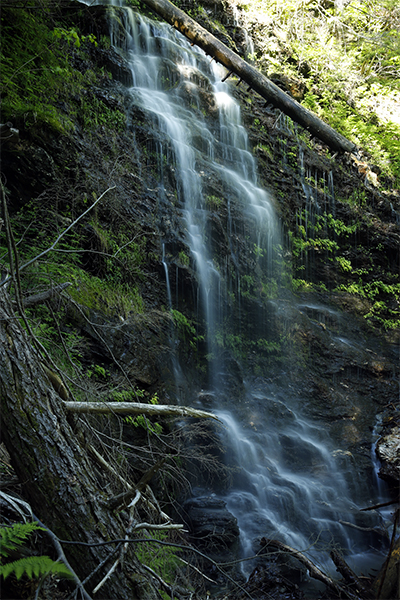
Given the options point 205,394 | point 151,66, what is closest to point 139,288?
point 205,394

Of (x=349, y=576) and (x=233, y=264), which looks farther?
(x=233, y=264)

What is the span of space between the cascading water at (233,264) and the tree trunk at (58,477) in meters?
2.84

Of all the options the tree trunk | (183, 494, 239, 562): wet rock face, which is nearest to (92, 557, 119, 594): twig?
the tree trunk

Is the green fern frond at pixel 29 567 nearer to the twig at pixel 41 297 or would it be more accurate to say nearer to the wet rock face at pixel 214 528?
the twig at pixel 41 297

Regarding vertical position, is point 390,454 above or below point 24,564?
below

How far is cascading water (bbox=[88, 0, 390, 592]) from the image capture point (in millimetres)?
5426

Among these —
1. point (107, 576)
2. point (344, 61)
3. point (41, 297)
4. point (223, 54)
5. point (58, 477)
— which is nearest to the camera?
point (107, 576)

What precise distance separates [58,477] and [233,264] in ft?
23.1

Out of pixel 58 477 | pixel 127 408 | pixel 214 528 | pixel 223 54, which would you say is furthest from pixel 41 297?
pixel 223 54

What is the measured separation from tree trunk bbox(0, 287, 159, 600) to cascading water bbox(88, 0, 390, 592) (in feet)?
9.32

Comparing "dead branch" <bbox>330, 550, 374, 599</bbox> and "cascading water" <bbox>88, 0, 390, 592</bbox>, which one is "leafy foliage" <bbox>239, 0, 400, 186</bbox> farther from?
"dead branch" <bbox>330, 550, 374, 599</bbox>

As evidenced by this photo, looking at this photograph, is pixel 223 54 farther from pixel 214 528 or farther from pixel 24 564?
pixel 24 564

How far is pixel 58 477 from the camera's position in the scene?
200 centimetres

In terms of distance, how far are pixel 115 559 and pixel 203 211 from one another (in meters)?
7.29
